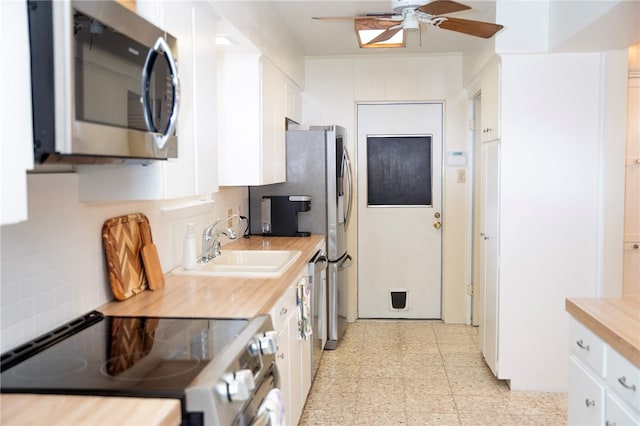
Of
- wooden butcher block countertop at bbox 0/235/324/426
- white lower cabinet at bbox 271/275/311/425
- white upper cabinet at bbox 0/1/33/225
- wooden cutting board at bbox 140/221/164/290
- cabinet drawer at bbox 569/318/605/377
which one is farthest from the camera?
white lower cabinet at bbox 271/275/311/425

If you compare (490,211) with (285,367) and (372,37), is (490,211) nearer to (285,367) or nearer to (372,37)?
(372,37)

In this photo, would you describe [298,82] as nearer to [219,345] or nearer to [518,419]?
[518,419]

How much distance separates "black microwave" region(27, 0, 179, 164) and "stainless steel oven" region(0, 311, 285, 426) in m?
0.54

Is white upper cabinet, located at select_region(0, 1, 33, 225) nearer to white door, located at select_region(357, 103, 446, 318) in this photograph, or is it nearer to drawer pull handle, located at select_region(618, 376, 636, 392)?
drawer pull handle, located at select_region(618, 376, 636, 392)

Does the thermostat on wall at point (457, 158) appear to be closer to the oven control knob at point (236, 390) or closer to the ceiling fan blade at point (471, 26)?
the ceiling fan blade at point (471, 26)

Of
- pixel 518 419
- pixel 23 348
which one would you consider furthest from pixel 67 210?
pixel 518 419

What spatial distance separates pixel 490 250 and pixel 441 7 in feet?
6.00

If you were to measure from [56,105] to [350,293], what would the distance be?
4378mm

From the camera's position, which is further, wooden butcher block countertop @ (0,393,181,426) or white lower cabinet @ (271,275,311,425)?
white lower cabinet @ (271,275,311,425)

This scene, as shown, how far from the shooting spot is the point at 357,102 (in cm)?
535

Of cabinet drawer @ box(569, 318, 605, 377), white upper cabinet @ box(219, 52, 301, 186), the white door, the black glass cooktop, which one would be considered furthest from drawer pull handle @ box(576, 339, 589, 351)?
the white door

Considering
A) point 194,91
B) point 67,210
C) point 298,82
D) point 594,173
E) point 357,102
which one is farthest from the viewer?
point 357,102

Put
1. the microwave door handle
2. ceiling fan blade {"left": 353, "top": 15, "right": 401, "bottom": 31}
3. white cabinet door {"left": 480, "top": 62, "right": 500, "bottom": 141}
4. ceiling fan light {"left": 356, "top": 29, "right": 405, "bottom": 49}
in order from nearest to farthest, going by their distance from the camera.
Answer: the microwave door handle, ceiling fan blade {"left": 353, "top": 15, "right": 401, "bottom": 31}, white cabinet door {"left": 480, "top": 62, "right": 500, "bottom": 141}, ceiling fan light {"left": 356, "top": 29, "right": 405, "bottom": 49}

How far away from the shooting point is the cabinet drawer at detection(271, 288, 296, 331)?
2422 millimetres
